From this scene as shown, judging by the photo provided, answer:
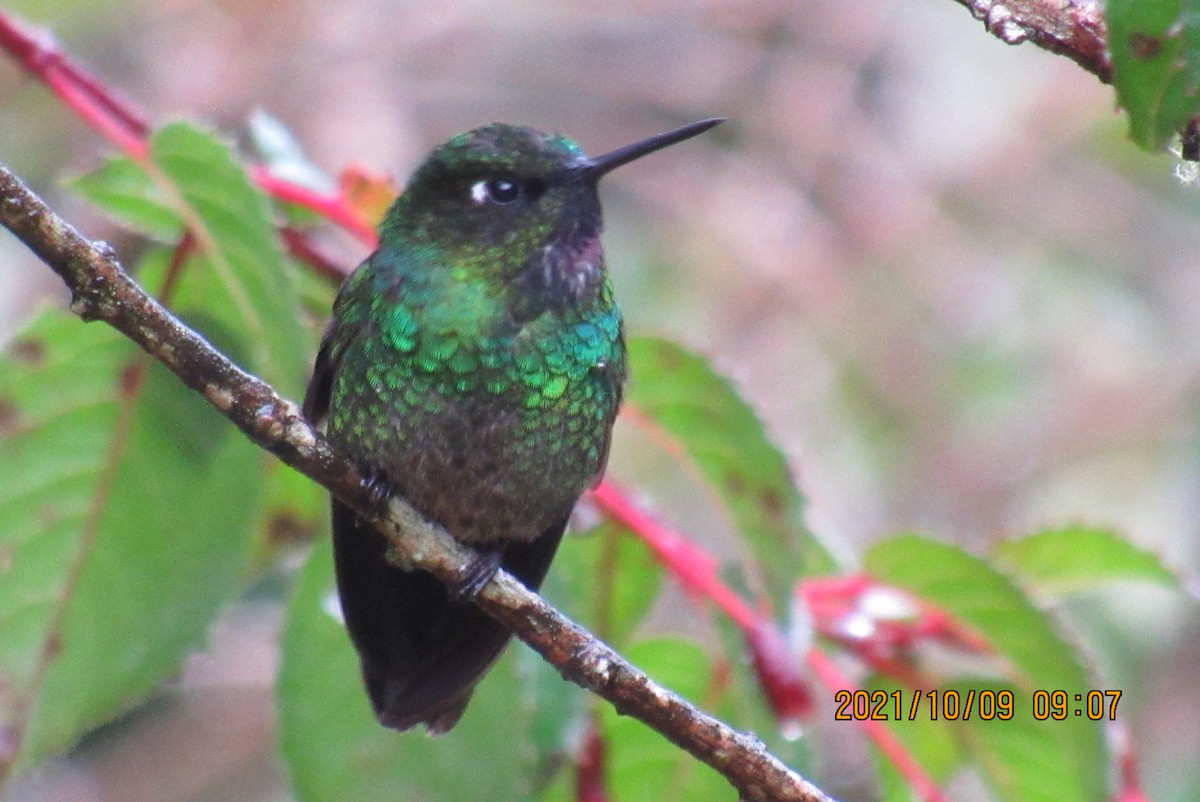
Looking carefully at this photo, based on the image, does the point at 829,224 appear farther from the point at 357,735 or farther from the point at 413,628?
the point at 357,735

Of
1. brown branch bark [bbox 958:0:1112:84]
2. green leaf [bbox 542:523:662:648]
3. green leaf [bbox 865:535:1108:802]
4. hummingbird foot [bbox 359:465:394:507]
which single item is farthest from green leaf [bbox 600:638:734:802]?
brown branch bark [bbox 958:0:1112:84]

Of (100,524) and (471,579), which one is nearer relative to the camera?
(471,579)

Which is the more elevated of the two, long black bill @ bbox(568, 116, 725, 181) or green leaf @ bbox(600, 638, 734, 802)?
long black bill @ bbox(568, 116, 725, 181)

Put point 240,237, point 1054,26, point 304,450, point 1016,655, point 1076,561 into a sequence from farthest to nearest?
point 1076,561
point 1016,655
point 240,237
point 304,450
point 1054,26

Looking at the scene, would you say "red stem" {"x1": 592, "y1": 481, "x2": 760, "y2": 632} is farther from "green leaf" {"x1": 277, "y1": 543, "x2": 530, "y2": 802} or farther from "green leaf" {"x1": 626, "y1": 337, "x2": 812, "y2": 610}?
"green leaf" {"x1": 277, "y1": 543, "x2": 530, "y2": 802}

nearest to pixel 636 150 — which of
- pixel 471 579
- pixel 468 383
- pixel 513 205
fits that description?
pixel 513 205
